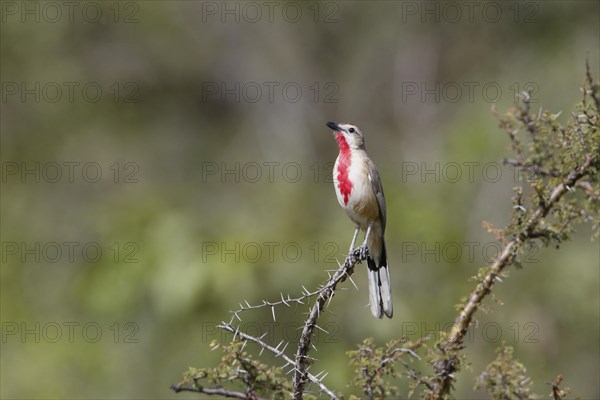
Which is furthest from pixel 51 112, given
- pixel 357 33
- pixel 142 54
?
pixel 357 33

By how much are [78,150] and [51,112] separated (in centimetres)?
67

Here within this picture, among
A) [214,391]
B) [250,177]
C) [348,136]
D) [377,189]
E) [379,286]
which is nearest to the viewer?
[214,391]

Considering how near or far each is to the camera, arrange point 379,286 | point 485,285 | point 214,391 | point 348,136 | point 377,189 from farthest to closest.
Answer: point 348,136 → point 377,189 → point 379,286 → point 485,285 → point 214,391

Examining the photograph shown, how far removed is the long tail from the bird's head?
0.82m

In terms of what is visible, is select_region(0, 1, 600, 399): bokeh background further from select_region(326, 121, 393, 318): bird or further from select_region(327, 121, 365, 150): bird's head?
select_region(326, 121, 393, 318): bird

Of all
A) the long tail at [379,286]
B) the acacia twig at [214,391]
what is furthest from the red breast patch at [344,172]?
the acacia twig at [214,391]

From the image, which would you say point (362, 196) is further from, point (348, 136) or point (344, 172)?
point (348, 136)

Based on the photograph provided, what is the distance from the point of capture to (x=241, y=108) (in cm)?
1302

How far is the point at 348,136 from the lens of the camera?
6234 mm

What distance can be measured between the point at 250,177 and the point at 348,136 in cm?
529

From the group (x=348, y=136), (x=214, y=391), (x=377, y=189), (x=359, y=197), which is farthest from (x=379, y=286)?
(x=214, y=391)

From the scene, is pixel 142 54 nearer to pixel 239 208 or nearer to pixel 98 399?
pixel 239 208

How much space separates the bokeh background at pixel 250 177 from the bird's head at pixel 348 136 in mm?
1537

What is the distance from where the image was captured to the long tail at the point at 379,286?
4871 mm
